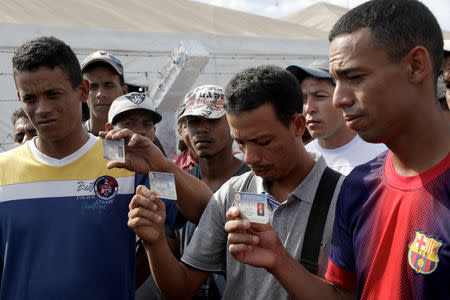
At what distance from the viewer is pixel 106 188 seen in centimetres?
248

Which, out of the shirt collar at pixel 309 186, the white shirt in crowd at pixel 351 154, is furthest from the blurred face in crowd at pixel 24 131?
the shirt collar at pixel 309 186

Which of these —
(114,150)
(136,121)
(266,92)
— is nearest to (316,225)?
(266,92)

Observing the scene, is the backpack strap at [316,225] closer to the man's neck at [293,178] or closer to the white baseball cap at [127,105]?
the man's neck at [293,178]

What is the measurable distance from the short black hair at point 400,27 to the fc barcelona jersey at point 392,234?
0.39 metres

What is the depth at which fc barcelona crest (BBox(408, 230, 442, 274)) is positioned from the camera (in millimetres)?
1489

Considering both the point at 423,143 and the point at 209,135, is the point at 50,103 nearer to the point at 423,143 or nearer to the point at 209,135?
the point at 209,135

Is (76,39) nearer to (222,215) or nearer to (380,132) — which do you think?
(222,215)

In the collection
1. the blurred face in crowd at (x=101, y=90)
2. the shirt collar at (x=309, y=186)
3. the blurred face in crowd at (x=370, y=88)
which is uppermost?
the blurred face in crowd at (x=101, y=90)

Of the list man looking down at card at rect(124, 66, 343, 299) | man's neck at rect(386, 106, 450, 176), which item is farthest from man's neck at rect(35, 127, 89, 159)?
man's neck at rect(386, 106, 450, 176)

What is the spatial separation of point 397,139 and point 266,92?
83cm

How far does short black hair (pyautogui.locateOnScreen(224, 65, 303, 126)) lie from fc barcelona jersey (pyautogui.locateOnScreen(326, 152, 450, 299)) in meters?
0.63

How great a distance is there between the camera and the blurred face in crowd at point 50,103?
2514 mm

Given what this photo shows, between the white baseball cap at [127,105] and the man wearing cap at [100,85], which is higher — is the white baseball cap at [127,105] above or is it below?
below

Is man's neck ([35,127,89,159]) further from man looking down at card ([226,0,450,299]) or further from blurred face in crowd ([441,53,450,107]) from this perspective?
blurred face in crowd ([441,53,450,107])
